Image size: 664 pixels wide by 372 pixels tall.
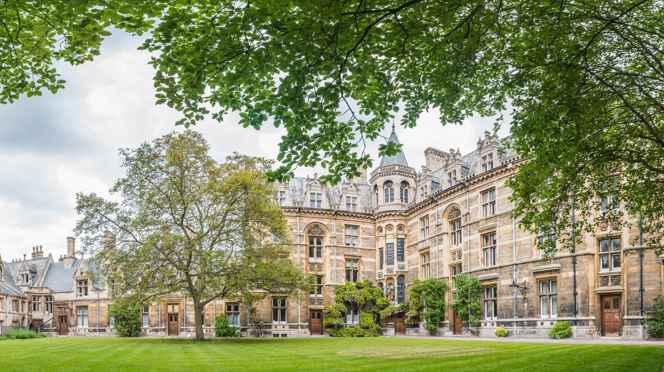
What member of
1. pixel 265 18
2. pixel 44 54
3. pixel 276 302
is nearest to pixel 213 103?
pixel 265 18

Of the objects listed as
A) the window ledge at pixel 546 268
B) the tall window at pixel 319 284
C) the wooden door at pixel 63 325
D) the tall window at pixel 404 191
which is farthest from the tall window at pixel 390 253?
the wooden door at pixel 63 325

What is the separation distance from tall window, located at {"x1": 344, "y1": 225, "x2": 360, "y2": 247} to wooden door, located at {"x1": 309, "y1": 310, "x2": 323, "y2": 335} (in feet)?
19.2

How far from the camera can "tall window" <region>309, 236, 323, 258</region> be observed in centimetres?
4722

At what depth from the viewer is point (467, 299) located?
3647cm

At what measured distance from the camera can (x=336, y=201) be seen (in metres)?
49.2

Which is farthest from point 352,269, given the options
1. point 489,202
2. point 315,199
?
point 489,202

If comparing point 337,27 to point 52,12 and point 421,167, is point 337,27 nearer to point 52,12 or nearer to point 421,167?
point 52,12

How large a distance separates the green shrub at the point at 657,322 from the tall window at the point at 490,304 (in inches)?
397

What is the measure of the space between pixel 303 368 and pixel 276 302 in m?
32.0

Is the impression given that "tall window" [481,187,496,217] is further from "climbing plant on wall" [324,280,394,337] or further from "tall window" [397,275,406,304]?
"climbing plant on wall" [324,280,394,337]

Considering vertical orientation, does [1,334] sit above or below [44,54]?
below

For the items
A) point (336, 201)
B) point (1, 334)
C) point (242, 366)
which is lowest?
point (1, 334)

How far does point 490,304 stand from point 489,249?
322 cm

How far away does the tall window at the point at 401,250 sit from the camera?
1817 inches
